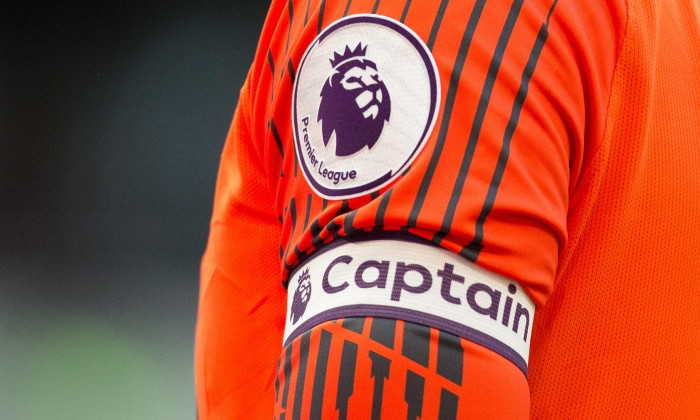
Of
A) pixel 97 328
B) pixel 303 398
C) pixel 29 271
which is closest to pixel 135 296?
pixel 97 328

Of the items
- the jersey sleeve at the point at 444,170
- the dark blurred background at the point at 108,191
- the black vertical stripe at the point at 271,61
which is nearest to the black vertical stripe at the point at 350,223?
the jersey sleeve at the point at 444,170

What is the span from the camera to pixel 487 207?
0.29 m

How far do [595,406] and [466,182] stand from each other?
0.50 ft

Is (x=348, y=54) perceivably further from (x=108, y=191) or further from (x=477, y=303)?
(x=108, y=191)

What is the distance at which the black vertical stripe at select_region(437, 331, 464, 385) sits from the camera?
0.93ft

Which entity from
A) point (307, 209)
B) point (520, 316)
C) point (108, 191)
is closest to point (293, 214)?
point (307, 209)

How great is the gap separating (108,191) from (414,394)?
7.11ft

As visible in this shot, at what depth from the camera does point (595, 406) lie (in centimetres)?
36

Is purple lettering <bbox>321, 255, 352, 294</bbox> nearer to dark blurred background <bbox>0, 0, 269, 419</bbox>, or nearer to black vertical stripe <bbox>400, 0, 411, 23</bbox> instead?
black vertical stripe <bbox>400, 0, 411, 23</bbox>

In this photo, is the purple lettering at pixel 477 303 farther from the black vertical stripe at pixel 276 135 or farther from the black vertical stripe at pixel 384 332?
the black vertical stripe at pixel 276 135

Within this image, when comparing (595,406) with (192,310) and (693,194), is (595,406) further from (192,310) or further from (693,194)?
(192,310)

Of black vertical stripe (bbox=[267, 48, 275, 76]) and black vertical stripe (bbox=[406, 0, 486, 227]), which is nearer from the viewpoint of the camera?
black vertical stripe (bbox=[406, 0, 486, 227])

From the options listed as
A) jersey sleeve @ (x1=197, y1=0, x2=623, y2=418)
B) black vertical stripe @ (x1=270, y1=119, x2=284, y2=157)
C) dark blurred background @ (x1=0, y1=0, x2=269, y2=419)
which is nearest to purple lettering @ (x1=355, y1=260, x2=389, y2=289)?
jersey sleeve @ (x1=197, y1=0, x2=623, y2=418)

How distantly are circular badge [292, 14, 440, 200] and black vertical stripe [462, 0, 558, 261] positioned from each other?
0.11ft
